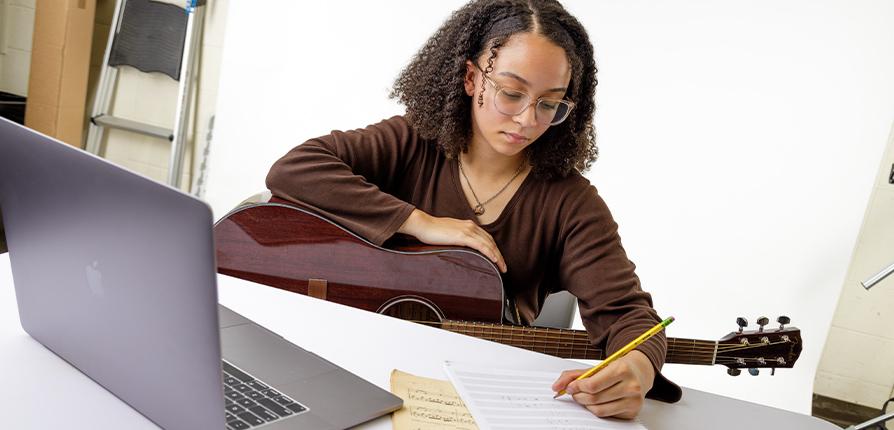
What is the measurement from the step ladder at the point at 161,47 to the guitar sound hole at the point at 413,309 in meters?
1.92

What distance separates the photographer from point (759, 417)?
1.07 metres

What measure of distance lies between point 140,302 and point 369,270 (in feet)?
2.67

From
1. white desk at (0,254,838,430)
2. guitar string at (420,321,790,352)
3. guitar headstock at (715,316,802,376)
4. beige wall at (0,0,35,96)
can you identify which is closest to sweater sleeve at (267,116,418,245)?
guitar string at (420,321,790,352)

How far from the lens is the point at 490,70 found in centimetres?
151

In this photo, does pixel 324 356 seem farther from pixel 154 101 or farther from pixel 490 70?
pixel 154 101

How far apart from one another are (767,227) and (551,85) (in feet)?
4.07

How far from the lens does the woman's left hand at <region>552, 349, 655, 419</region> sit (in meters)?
0.98

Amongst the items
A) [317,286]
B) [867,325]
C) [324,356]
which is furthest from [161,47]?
[867,325]

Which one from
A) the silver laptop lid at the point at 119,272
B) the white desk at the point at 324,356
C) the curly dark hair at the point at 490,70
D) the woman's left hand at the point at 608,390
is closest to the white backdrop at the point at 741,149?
the curly dark hair at the point at 490,70

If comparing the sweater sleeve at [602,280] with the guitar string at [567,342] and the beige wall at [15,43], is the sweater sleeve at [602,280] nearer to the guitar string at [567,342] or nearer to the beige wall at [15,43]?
the guitar string at [567,342]

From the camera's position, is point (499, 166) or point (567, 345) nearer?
point (567, 345)

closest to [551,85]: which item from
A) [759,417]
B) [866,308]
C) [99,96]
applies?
[759,417]

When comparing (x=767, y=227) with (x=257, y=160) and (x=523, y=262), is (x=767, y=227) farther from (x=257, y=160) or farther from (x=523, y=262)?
(x=257, y=160)

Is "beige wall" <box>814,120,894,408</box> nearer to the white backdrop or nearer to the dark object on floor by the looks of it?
the white backdrop
